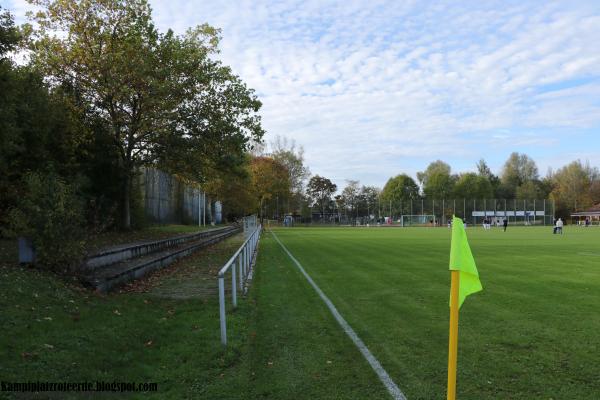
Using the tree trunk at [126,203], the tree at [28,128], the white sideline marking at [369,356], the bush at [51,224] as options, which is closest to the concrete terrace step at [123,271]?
the bush at [51,224]

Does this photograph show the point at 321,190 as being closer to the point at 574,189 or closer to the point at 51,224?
the point at 574,189

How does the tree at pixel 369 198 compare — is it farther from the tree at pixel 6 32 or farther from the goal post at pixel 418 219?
the tree at pixel 6 32

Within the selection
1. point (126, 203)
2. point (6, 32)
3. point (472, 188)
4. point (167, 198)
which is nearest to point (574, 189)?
point (472, 188)

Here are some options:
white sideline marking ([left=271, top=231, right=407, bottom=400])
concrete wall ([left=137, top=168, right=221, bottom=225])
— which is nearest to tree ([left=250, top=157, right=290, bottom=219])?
concrete wall ([left=137, top=168, right=221, bottom=225])

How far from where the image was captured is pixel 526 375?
521 centimetres

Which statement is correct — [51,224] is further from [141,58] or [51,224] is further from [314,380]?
[141,58]

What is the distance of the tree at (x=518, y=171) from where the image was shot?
419 feet

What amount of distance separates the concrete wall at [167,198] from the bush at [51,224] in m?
16.1

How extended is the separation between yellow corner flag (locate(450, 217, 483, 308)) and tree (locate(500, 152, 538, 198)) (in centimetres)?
13348

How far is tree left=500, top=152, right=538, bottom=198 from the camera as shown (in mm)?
127812

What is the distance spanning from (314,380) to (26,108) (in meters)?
14.5

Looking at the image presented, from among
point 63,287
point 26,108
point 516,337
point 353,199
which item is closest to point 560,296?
point 516,337

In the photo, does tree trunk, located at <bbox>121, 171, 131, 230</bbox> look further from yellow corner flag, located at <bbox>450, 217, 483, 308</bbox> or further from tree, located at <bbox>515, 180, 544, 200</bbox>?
tree, located at <bbox>515, 180, 544, 200</bbox>

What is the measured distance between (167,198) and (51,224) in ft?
101
